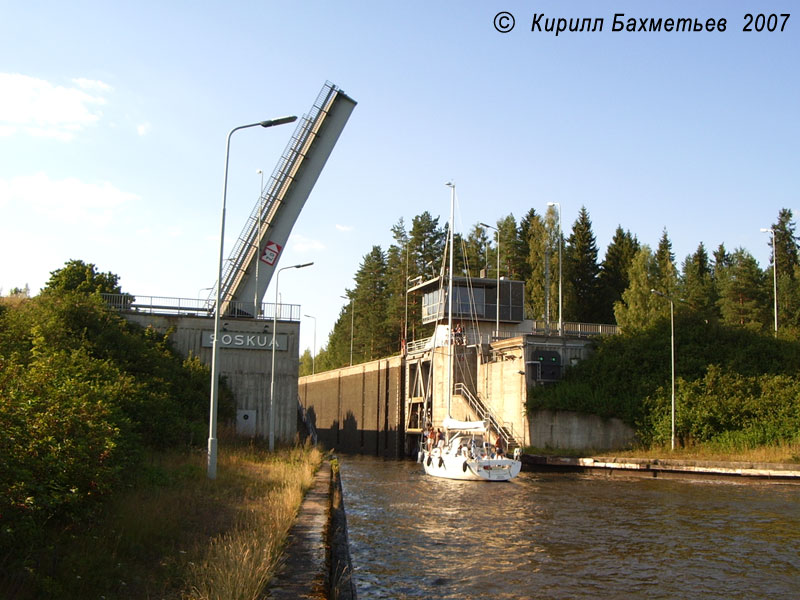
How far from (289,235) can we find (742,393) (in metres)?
21.9

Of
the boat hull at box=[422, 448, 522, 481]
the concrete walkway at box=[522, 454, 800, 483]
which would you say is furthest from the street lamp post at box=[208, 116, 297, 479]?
the concrete walkway at box=[522, 454, 800, 483]

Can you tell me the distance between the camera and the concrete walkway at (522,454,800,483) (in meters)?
28.3

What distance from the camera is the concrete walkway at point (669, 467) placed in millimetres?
28266

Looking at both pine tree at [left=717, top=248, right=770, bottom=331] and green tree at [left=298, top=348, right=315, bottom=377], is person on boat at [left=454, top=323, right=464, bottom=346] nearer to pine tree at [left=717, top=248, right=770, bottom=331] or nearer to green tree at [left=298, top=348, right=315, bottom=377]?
pine tree at [left=717, top=248, right=770, bottom=331]

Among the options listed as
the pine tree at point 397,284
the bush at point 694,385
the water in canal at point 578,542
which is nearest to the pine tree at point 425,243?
the pine tree at point 397,284

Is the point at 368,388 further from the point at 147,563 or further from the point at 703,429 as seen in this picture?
the point at 147,563

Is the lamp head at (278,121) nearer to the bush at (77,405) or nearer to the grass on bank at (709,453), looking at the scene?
the bush at (77,405)

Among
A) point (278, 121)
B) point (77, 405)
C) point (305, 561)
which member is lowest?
point (305, 561)

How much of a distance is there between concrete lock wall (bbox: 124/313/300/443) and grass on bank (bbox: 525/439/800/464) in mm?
11847

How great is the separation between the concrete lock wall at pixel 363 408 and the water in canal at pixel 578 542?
85.5ft

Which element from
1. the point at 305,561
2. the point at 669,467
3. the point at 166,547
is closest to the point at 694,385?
the point at 669,467

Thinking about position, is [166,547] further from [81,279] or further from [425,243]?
[425,243]

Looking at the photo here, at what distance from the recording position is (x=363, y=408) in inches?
2323

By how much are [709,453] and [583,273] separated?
4251cm
